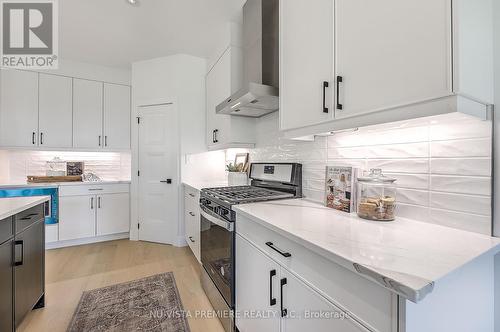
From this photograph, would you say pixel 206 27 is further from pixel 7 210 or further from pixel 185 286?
pixel 185 286

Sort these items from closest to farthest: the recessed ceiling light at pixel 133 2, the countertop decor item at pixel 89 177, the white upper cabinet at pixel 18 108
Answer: the recessed ceiling light at pixel 133 2
the white upper cabinet at pixel 18 108
the countertop decor item at pixel 89 177

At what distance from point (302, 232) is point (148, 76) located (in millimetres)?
3237

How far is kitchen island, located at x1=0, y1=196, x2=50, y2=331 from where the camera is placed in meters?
1.26

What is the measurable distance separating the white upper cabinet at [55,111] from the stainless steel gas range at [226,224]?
2.63 m

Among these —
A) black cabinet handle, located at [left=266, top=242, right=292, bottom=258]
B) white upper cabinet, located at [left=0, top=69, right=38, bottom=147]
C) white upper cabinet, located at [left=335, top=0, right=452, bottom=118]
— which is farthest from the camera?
white upper cabinet, located at [left=0, top=69, right=38, bottom=147]

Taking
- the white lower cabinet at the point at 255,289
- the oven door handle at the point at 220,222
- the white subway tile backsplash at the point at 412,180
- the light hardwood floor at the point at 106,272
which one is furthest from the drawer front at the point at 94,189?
the white subway tile backsplash at the point at 412,180

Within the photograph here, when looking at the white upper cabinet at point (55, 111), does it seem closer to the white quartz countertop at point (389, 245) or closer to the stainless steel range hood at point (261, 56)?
the stainless steel range hood at point (261, 56)

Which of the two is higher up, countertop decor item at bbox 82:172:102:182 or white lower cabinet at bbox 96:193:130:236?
countertop decor item at bbox 82:172:102:182

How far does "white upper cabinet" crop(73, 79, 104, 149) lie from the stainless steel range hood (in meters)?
2.39

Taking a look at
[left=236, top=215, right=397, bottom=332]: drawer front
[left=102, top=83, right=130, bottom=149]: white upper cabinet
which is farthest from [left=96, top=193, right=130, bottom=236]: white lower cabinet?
[left=236, top=215, right=397, bottom=332]: drawer front

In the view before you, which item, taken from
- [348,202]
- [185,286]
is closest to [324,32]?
[348,202]

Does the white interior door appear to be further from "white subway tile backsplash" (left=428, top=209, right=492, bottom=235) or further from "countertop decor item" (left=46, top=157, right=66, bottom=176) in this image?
"white subway tile backsplash" (left=428, top=209, right=492, bottom=235)

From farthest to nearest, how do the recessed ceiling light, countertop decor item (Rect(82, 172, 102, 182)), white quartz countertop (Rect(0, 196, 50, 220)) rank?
countertop decor item (Rect(82, 172, 102, 182)), the recessed ceiling light, white quartz countertop (Rect(0, 196, 50, 220))

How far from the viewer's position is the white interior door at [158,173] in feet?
10.2
